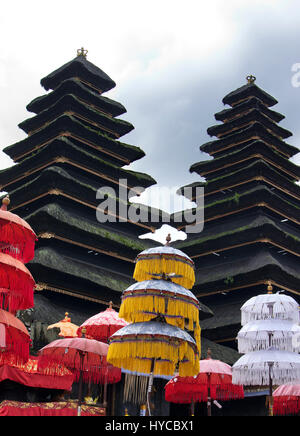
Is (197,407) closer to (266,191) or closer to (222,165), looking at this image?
(266,191)

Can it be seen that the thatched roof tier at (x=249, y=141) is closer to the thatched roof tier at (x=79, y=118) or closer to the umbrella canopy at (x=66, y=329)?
the thatched roof tier at (x=79, y=118)

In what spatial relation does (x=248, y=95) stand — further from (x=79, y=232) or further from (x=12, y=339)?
(x=12, y=339)

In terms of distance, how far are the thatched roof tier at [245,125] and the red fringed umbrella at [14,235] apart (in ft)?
102

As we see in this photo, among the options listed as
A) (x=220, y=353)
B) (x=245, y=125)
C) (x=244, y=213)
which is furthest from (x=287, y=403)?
(x=245, y=125)

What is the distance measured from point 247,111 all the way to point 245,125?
143 centimetres

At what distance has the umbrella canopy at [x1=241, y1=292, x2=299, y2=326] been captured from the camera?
569 inches

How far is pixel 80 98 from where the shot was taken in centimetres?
3553

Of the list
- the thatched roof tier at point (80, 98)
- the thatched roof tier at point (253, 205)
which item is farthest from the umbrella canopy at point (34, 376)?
the thatched roof tier at point (80, 98)

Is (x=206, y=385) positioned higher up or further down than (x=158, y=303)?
further down

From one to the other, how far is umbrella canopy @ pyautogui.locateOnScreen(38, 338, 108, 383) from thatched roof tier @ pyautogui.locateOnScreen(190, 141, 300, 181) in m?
23.4

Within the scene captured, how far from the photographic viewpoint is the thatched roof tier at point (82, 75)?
120 ft
